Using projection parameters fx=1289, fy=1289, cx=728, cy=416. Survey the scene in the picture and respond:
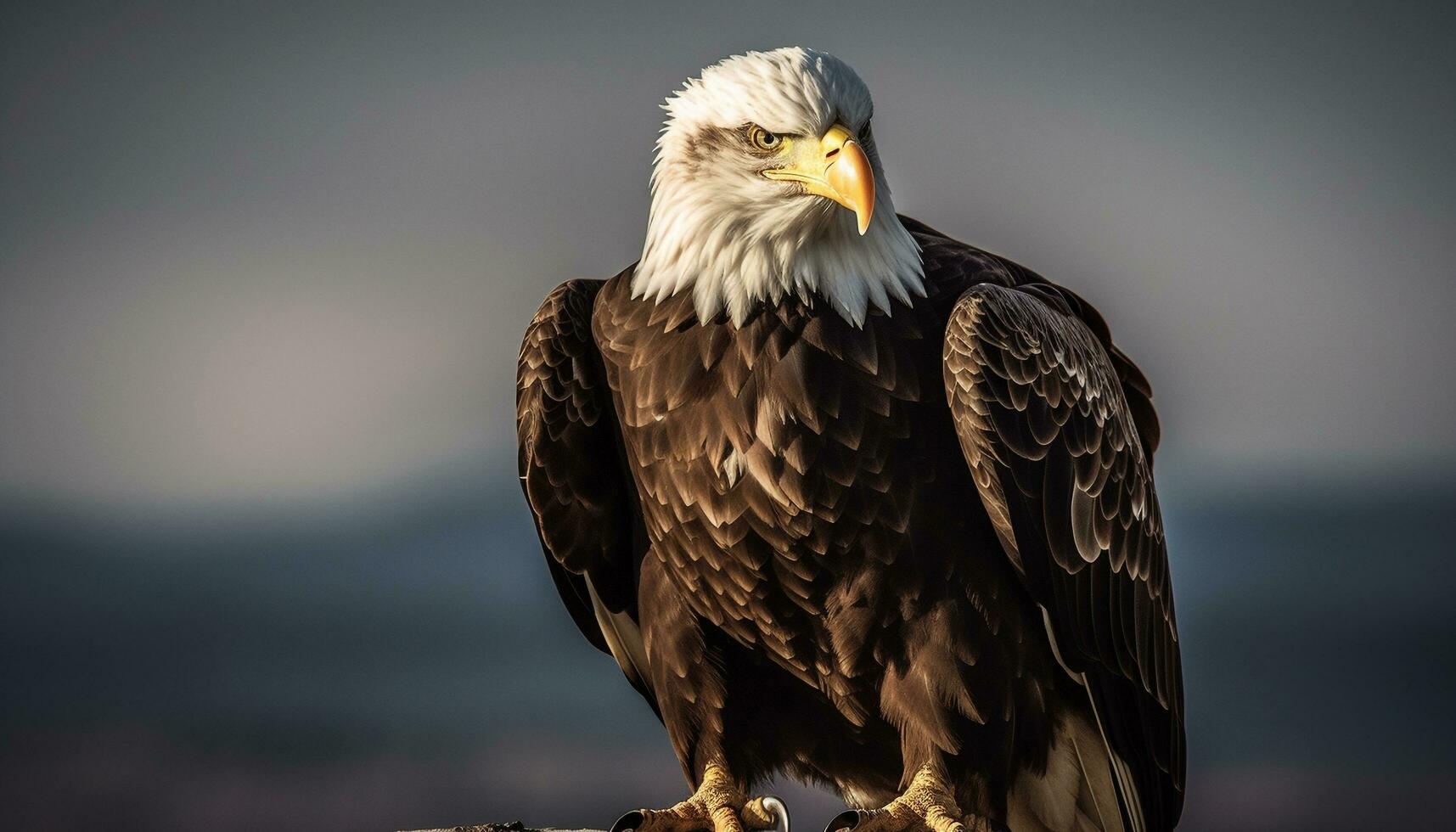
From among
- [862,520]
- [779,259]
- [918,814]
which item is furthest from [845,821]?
[779,259]

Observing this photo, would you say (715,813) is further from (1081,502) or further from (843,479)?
(1081,502)

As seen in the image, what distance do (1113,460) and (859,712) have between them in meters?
0.88

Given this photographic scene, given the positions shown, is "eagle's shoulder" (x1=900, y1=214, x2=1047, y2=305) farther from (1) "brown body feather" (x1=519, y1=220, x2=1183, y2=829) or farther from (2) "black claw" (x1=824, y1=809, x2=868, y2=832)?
(2) "black claw" (x1=824, y1=809, x2=868, y2=832)

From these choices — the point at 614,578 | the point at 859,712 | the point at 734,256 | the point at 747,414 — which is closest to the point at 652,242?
the point at 734,256

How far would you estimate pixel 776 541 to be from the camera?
8.95 ft

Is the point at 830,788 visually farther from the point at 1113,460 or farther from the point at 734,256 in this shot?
the point at 734,256

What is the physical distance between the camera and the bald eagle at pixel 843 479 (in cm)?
272

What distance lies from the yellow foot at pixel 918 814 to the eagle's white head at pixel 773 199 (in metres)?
1.02

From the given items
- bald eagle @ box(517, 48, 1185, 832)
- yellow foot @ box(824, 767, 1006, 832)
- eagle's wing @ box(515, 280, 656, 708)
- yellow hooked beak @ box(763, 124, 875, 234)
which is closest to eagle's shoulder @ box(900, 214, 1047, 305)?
bald eagle @ box(517, 48, 1185, 832)

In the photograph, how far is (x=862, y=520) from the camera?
272 cm

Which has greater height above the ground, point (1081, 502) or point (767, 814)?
point (1081, 502)

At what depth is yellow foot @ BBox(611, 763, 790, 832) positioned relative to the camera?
2908 mm

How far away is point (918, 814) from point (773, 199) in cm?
136

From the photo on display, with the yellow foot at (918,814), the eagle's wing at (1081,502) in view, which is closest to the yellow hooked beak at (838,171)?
the eagle's wing at (1081,502)
